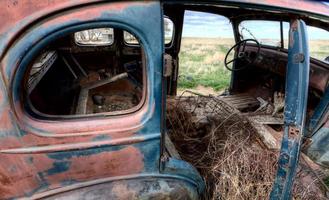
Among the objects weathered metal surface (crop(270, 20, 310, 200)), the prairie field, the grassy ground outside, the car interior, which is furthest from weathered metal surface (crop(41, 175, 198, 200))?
the grassy ground outside

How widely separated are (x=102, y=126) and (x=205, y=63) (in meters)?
11.1

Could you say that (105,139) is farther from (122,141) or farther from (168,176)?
(168,176)

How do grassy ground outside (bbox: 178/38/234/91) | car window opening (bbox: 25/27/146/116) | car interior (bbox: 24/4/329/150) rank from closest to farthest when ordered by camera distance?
car window opening (bbox: 25/27/146/116) < car interior (bbox: 24/4/329/150) < grassy ground outside (bbox: 178/38/234/91)

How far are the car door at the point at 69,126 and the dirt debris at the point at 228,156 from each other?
0.78 meters

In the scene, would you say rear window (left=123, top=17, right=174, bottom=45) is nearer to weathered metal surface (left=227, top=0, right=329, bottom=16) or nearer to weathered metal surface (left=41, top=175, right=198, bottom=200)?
weathered metal surface (left=227, top=0, right=329, bottom=16)

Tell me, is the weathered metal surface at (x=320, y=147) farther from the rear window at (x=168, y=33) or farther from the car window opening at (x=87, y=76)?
the rear window at (x=168, y=33)

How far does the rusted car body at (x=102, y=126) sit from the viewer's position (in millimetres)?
1478

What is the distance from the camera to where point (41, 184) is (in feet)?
5.65

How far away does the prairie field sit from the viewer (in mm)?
8529

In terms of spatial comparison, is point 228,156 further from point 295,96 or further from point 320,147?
point 320,147

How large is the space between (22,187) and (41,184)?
3.9 inches

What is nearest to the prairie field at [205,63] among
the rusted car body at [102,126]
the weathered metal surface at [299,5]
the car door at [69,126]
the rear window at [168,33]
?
the weathered metal surface at [299,5]

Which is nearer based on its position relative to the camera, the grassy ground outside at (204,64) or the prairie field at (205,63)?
the prairie field at (205,63)

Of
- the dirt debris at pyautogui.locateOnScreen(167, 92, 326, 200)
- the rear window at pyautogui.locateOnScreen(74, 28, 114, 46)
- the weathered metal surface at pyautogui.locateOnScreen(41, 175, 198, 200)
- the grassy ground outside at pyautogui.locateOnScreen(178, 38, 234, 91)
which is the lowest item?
the grassy ground outside at pyautogui.locateOnScreen(178, 38, 234, 91)
